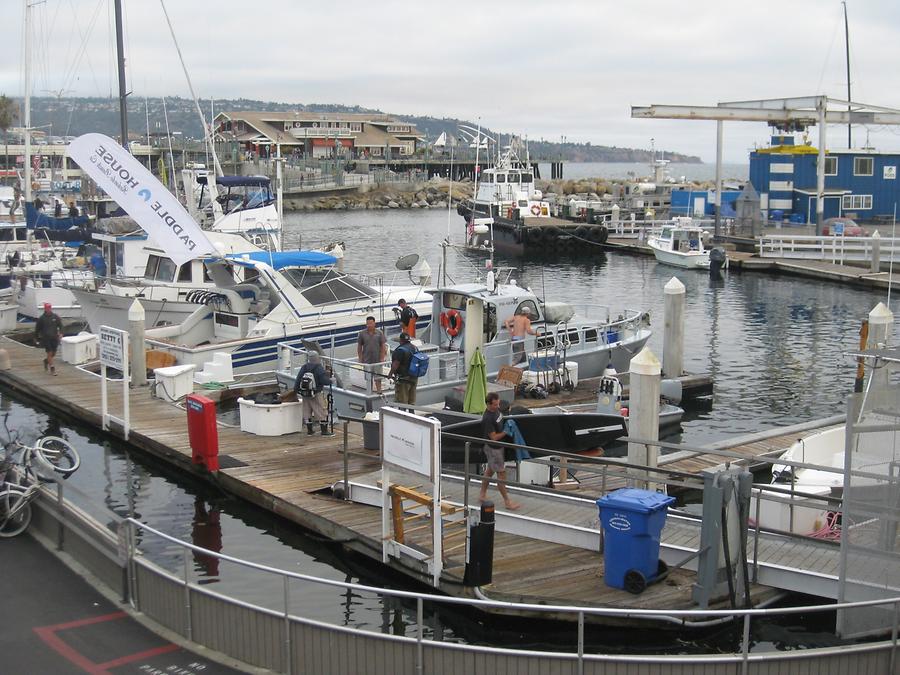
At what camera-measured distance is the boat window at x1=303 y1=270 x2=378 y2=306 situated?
2423 cm

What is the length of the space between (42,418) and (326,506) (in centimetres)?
990

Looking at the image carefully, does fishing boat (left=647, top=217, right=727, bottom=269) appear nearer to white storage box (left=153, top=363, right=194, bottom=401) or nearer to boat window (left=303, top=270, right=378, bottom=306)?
boat window (left=303, top=270, right=378, bottom=306)

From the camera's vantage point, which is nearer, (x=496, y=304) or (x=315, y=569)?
(x=315, y=569)

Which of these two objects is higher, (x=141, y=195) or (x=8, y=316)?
(x=141, y=195)

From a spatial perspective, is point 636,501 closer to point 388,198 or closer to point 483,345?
point 483,345

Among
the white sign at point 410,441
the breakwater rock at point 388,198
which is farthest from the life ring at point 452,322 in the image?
the breakwater rock at point 388,198

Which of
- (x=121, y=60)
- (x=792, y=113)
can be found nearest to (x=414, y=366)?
(x=121, y=60)

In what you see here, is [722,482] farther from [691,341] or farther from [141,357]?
[691,341]

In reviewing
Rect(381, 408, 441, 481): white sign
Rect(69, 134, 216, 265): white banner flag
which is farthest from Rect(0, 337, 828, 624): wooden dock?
Rect(69, 134, 216, 265): white banner flag

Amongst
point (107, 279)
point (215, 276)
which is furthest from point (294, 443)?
point (107, 279)

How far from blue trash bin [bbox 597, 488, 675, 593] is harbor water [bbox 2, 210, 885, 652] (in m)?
0.68

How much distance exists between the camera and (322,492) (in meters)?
13.9

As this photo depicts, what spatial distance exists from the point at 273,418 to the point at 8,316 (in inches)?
639

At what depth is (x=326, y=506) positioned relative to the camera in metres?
13.2
